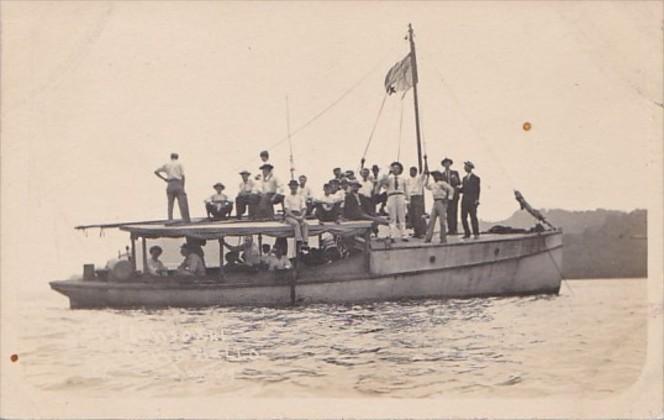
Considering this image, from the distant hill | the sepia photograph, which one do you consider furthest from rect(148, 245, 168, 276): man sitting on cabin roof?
the distant hill

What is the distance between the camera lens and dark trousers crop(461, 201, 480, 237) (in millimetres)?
6289

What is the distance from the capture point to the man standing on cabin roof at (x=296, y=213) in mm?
6359

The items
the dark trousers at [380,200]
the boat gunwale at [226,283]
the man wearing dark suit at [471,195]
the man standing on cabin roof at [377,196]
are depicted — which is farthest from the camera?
the dark trousers at [380,200]

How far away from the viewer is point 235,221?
21.1ft

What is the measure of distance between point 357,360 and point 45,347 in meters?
2.32

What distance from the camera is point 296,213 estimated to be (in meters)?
6.39

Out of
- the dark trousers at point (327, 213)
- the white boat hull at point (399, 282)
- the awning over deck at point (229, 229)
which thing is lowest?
the white boat hull at point (399, 282)

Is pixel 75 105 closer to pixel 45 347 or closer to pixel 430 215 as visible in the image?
pixel 45 347

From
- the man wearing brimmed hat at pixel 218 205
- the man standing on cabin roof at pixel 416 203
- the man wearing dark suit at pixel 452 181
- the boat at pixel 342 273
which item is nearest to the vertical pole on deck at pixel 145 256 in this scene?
the boat at pixel 342 273

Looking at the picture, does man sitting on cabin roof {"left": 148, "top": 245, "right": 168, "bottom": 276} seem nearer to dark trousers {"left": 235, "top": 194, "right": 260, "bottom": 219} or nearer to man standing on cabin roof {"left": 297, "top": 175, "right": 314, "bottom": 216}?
dark trousers {"left": 235, "top": 194, "right": 260, "bottom": 219}

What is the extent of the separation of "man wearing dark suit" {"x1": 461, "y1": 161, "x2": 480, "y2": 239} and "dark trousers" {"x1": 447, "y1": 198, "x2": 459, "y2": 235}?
0.06 metres

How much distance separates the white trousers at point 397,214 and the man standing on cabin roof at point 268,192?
3.11 feet

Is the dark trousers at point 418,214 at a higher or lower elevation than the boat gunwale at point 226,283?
higher

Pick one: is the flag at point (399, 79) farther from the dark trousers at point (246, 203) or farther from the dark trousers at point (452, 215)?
the dark trousers at point (246, 203)
